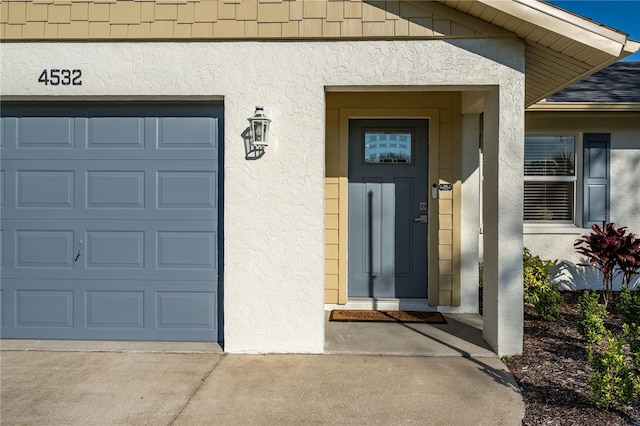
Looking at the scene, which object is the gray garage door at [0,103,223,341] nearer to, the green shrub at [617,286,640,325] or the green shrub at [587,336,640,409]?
the green shrub at [587,336,640,409]

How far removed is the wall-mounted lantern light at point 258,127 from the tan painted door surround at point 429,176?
1626 millimetres

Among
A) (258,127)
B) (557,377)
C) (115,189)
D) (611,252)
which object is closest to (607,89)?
(611,252)

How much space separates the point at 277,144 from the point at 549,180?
14.8ft

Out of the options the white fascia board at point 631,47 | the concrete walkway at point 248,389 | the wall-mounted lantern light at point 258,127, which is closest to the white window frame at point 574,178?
the white fascia board at point 631,47

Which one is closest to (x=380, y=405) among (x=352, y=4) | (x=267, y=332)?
(x=267, y=332)

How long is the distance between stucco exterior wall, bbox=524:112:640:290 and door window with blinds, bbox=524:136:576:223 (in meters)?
0.11

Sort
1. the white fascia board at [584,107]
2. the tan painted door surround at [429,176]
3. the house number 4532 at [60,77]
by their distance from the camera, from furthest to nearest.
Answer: the white fascia board at [584,107] < the tan painted door surround at [429,176] < the house number 4532 at [60,77]

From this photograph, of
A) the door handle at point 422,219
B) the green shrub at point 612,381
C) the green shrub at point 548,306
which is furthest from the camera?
the door handle at point 422,219

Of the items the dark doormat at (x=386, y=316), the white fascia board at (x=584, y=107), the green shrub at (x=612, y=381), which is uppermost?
the white fascia board at (x=584, y=107)

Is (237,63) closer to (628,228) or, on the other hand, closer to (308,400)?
(308,400)

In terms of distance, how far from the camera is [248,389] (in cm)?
340

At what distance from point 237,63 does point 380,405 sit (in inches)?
129

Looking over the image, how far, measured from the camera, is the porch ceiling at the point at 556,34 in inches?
142

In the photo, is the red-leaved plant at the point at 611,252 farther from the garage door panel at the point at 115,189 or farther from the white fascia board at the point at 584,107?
the garage door panel at the point at 115,189
